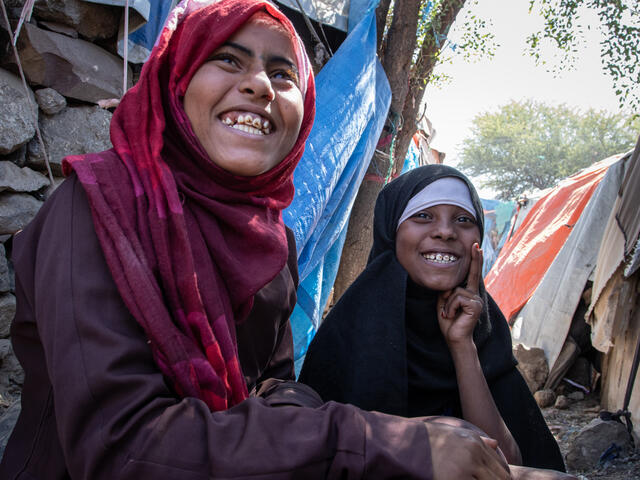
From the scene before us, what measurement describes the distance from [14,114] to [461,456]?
8.38 feet

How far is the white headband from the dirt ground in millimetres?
1628

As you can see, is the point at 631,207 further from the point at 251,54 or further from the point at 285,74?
the point at 251,54

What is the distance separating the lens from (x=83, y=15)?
8.91 ft

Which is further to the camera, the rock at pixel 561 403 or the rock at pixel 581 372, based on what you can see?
the rock at pixel 581 372

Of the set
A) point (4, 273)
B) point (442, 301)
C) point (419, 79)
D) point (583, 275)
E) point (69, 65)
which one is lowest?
point (4, 273)

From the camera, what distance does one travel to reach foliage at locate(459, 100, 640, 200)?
74.7 feet

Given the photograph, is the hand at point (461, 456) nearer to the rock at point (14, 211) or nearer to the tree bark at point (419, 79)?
the rock at point (14, 211)

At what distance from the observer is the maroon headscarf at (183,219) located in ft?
3.42

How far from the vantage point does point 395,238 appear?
204cm

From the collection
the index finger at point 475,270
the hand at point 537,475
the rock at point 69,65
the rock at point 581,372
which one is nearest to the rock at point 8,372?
the rock at point 69,65

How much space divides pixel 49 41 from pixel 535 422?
116 inches

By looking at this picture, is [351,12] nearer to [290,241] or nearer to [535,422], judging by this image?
[290,241]

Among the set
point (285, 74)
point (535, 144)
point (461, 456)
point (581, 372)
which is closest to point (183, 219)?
point (285, 74)

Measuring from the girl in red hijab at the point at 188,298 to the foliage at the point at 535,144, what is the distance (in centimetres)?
2402
